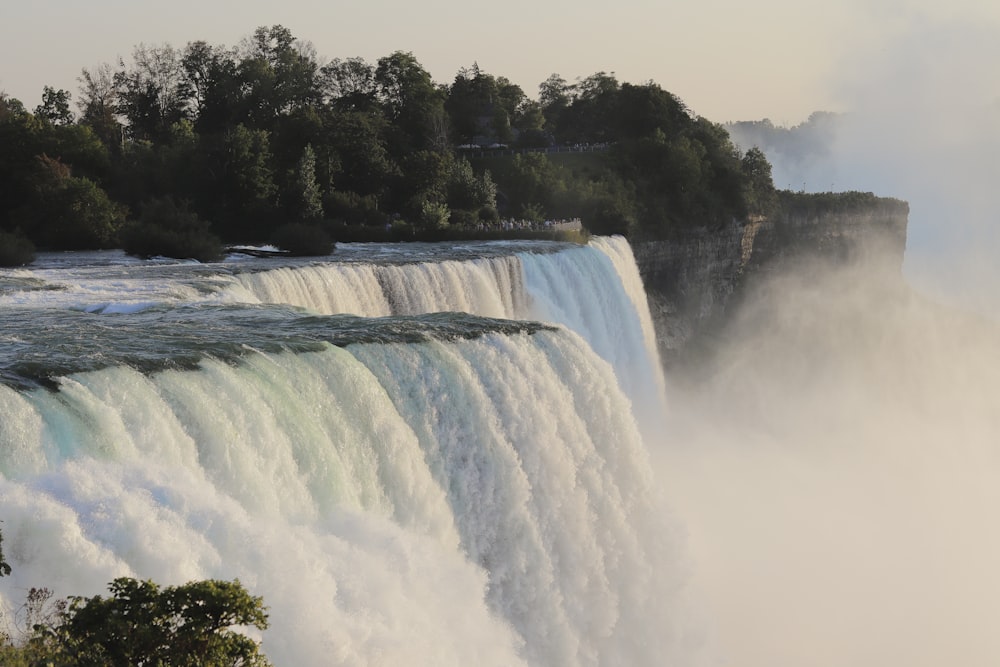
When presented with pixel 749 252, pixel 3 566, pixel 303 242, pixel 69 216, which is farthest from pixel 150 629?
pixel 749 252

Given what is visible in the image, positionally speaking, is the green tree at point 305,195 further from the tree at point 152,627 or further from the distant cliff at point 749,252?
the tree at point 152,627

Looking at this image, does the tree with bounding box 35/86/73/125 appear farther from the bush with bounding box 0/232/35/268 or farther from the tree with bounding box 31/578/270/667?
the tree with bounding box 31/578/270/667

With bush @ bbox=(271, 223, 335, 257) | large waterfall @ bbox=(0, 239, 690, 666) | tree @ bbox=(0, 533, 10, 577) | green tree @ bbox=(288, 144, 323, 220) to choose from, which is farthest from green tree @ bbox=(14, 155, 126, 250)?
tree @ bbox=(0, 533, 10, 577)

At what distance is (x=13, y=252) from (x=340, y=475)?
22.5m

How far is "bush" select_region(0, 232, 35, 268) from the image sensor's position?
3222 cm

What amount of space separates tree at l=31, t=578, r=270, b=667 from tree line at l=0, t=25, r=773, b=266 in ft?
88.5

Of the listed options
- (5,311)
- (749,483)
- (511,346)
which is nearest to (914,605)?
(749,483)

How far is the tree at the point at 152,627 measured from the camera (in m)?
8.08

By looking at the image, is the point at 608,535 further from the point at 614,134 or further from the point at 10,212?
the point at 614,134

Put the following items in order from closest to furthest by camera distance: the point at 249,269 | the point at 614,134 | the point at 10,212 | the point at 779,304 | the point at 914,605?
the point at 914,605 < the point at 249,269 < the point at 10,212 < the point at 779,304 < the point at 614,134

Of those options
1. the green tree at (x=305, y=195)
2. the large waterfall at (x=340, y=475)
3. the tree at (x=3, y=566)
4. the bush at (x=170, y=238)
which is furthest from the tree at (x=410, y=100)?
the tree at (x=3, y=566)

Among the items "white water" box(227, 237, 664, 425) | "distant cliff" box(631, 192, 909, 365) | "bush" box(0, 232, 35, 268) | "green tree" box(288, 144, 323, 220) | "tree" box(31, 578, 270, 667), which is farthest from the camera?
"distant cliff" box(631, 192, 909, 365)

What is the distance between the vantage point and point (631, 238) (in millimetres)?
57125

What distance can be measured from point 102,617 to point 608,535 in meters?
10.7
